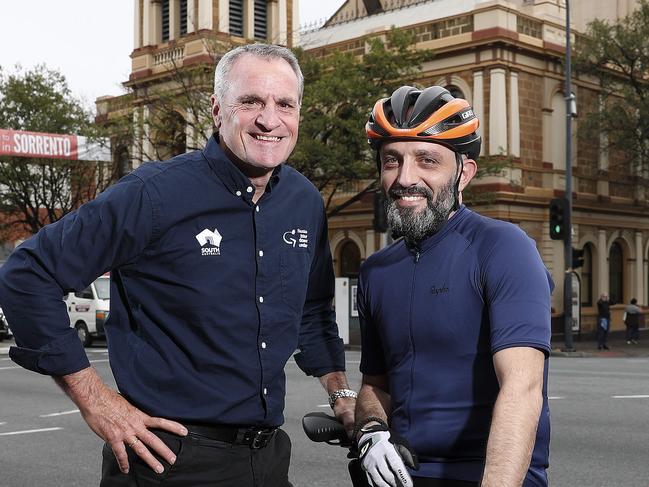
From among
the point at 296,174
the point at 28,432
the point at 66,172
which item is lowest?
the point at 28,432

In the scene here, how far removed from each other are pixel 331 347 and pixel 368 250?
106ft

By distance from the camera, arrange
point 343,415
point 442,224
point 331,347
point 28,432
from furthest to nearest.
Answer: point 28,432, point 331,347, point 343,415, point 442,224

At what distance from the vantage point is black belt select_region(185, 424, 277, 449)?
3266 millimetres

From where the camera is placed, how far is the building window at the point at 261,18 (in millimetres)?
41750

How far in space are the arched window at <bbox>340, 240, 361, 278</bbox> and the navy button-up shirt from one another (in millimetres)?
33590

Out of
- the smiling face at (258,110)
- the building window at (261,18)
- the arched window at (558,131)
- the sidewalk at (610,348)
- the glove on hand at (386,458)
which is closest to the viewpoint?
the glove on hand at (386,458)

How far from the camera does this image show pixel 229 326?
10.7 ft

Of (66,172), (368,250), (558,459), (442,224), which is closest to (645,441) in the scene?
(558,459)

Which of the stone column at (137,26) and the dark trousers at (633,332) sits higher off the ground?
the stone column at (137,26)

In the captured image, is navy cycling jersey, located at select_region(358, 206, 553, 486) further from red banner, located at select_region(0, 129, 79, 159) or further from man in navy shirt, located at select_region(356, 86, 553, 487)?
red banner, located at select_region(0, 129, 79, 159)

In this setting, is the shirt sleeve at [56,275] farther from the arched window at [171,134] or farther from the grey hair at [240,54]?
the arched window at [171,134]

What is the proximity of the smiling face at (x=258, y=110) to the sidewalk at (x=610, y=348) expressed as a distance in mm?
23119

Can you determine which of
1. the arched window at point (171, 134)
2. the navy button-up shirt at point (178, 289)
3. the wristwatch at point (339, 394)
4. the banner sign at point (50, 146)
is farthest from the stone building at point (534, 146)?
the navy button-up shirt at point (178, 289)

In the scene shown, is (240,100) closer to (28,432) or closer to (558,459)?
(558,459)
